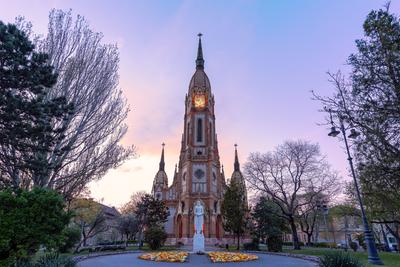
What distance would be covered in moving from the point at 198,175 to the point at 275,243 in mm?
25536

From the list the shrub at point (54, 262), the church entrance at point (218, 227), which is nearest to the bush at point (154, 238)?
the church entrance at point (218, 227)

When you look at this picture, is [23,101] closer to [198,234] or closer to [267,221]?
[198,234]

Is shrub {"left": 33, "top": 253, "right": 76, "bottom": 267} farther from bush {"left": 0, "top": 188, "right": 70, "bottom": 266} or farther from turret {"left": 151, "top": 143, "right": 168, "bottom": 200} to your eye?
turret {"left": 151, "top": 143, "right": 168, "bottom": 200}

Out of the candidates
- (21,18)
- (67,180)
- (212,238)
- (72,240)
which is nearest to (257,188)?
(212,238)

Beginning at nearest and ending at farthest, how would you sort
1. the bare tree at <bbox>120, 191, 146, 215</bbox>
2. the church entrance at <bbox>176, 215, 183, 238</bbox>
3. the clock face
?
the church entrance at <bbox>176, 215, 183, 238</bbox>
the clock face
the bare tree at <bbox>120, 191, 146, 215</bbox>

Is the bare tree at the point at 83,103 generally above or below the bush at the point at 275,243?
above

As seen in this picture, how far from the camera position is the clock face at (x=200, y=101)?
57562mm

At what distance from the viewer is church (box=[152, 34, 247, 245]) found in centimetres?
4631

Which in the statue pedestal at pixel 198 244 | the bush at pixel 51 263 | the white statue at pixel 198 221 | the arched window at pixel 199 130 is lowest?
the bush at pixel 51 263

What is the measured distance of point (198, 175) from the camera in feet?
166

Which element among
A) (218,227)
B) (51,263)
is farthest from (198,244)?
(218,227)

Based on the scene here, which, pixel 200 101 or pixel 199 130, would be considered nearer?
pixel 199 130

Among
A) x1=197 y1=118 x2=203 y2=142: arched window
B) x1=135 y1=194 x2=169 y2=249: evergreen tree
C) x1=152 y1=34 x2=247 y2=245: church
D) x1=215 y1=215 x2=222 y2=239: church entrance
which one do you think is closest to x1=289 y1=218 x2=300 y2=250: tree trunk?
x1=152 y1=34 x2=247 y2=245: church

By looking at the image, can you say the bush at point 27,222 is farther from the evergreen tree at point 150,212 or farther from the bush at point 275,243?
the evergreen tree at point 150,212
